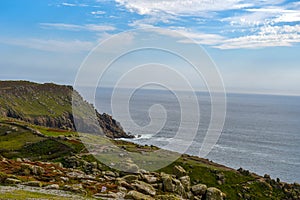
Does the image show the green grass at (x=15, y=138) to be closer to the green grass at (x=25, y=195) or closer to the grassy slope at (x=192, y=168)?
the grassy slope at (x=192, y=168)

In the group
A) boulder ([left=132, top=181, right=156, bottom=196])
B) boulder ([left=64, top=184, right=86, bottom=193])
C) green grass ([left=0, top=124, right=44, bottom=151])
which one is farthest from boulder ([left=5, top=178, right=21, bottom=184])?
green grass ([left=0, top=124, right=44, bottom=151])

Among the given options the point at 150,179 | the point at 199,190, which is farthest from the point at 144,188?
the point at 199,190

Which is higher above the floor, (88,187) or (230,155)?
(88,187)

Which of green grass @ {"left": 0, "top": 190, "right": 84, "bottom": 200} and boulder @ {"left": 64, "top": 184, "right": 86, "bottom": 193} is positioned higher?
green grass @ {"left": 0, "top": 190, "right": 84, "bottom": 200}

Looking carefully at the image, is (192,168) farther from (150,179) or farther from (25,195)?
(25,195)

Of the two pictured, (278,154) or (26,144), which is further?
(278,154)

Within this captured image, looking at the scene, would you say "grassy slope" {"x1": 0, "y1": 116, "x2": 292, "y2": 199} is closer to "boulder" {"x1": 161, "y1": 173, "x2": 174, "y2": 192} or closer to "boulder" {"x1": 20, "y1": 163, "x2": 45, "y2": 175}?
"boulder" {"x1": 161, "y1": 173, "x2": 174, "y2": 192}

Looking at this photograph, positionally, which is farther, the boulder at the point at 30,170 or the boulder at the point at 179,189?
the boulder at the point at 179,189

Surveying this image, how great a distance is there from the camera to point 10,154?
96.7m

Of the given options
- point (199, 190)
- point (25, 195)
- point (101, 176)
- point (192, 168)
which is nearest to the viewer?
point (25, 195)

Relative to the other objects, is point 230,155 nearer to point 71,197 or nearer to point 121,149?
point 121,149

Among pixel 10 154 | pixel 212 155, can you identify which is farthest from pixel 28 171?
pixel 212 155

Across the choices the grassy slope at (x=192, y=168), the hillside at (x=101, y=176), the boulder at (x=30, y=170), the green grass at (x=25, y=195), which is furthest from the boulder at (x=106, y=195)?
the grassy slope at (x=192, y=168)

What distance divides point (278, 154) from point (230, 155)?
1005 inches
